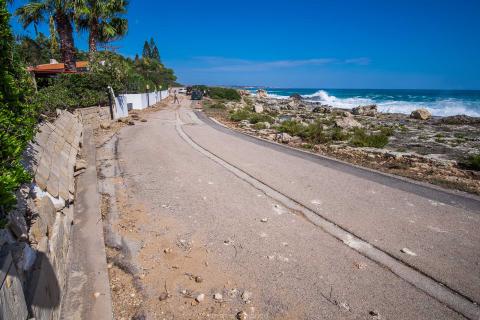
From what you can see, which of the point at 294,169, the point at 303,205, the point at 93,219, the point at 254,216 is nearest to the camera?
the point at 93,219

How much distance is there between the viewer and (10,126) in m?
3.68

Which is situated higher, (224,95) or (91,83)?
(91,83)

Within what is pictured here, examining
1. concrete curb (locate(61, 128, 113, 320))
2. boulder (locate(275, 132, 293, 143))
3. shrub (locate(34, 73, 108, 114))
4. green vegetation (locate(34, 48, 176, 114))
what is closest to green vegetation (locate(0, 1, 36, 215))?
concrete curb (locate(61, 128, 113, 320))

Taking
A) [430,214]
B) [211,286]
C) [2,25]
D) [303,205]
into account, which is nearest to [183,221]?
[211,286]

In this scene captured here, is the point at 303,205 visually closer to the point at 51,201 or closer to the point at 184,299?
the point at 184,299

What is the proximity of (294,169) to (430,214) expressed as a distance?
3591mm

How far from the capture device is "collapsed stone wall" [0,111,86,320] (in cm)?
203

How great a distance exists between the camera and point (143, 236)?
169 inches

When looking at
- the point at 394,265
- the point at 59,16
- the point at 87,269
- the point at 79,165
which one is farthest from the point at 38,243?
the point at 59,16

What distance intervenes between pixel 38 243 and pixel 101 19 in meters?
20.9

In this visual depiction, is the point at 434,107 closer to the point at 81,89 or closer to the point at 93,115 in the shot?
the point at 93,115

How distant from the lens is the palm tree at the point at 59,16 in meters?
16.0

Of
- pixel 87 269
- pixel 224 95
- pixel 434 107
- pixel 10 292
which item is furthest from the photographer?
pixel 224 95

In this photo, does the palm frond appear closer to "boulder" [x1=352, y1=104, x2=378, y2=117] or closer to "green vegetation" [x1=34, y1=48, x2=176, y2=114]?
"green vegetation" [x1=34, y1=48, x2=176, y2=114]
